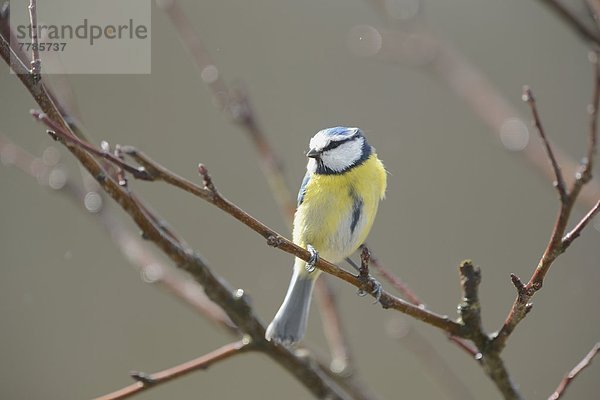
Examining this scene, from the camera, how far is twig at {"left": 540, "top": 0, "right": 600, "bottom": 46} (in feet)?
2.93

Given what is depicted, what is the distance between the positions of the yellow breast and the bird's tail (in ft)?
0.34

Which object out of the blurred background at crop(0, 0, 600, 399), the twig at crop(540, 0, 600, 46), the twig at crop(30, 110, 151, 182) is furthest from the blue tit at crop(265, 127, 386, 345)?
the blurred background at crop(0, 0, 600, 399)

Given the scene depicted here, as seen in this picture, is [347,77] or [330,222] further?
[347,77]

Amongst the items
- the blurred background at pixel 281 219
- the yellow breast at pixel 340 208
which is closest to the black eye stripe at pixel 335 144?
the yellow breast at pixel 340 208

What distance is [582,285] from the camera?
241 centimetres

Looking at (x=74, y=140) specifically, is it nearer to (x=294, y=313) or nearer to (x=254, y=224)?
(x=254, y=224)

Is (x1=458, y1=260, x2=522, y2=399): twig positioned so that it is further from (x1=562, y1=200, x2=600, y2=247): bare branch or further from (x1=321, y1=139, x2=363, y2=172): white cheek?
(x1=321, y1=139, x2=363, y2=172): white cheek

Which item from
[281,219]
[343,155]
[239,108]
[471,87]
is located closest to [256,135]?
[239,108]

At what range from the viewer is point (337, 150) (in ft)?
3.63

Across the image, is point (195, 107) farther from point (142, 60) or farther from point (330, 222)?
point (330, 222)

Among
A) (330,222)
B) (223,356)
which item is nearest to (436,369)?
(330,222)

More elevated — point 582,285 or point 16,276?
point 16,276

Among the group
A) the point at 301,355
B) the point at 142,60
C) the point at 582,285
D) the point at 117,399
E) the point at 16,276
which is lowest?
the point at 582,285

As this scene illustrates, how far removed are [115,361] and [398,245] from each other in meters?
1.13
